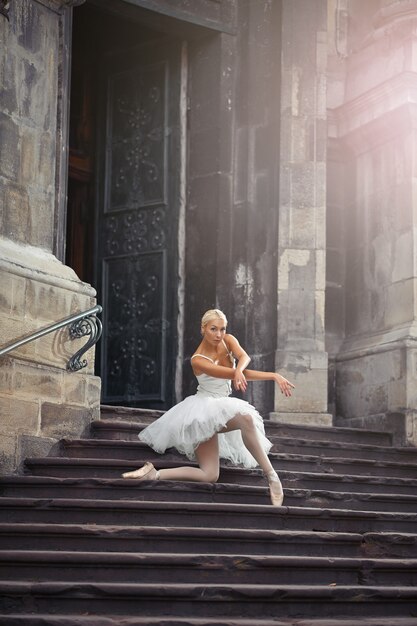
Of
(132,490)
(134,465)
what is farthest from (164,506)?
(134,465)

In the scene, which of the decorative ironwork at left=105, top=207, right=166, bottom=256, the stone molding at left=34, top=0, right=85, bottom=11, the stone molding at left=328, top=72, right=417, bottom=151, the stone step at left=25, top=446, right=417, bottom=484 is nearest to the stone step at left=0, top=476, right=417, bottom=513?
the stone step at left=25, top=446, right=417, bottom=484

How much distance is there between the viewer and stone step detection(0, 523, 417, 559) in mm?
8219

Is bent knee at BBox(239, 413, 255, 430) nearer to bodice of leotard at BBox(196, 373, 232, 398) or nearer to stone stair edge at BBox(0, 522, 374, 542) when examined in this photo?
bodice of leotard at BBox(196, 373, 232, 398)

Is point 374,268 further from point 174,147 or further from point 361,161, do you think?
point 174,147

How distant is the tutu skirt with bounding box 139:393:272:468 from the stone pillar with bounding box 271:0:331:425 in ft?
9.26

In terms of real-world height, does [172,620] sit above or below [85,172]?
below

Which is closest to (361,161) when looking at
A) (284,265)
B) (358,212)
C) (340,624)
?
(358,212)

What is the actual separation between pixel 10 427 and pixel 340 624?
322 centimetres

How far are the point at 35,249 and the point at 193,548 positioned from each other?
3.30m

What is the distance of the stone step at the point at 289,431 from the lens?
10.3m

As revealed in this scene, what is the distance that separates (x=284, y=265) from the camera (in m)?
12.9

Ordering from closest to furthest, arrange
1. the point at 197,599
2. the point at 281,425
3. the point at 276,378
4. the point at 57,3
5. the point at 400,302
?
the point at 197,599, the point at 276,378, the point at 57,3, the point at 281,425, the point at 400,302

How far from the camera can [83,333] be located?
1055cm

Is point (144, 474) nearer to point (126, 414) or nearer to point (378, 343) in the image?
point (126, 414)
